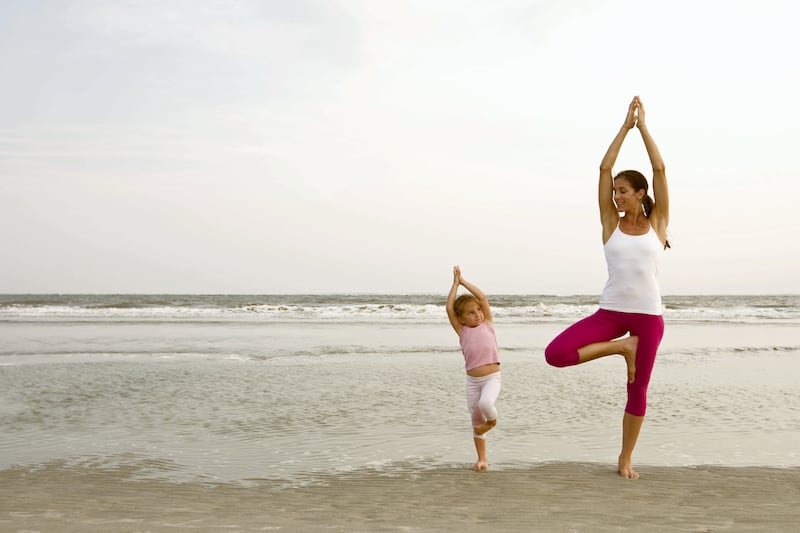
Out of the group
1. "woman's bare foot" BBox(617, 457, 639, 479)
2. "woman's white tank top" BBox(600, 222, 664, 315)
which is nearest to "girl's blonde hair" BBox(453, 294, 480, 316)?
"woman's white tank top" BBox(600, 222, 664, 315)

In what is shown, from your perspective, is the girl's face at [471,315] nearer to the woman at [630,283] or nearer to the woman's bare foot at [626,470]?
the woman at [630,283]

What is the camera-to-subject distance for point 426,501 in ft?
14.5

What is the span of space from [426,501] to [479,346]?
59.8 inches

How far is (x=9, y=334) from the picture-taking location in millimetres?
19406

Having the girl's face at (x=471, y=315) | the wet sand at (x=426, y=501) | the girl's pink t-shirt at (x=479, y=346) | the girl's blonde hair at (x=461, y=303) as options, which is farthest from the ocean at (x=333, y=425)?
the girl's blonde hair at (x=461, y=303)

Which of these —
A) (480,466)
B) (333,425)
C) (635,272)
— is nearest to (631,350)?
(635,272)

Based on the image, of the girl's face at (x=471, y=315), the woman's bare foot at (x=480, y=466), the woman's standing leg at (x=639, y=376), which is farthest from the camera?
the girl's face at (x=471, y=315)

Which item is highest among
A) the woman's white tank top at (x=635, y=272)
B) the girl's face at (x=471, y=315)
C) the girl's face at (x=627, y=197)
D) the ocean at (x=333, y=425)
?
the girl's face at (x=627, y=197)

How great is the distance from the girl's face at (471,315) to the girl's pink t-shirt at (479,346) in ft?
0.11

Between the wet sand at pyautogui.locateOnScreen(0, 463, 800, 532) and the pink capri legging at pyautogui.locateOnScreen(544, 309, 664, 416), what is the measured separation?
787 millimetres

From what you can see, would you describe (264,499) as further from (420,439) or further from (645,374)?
(645,374)

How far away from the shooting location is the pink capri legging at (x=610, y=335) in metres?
4.89

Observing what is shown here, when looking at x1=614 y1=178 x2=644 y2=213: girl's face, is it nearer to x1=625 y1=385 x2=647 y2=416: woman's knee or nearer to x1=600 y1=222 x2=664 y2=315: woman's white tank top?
x1=600 y1=222 x2=664 y2=315: woman's white tank top

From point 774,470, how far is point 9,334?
19.7 metres
